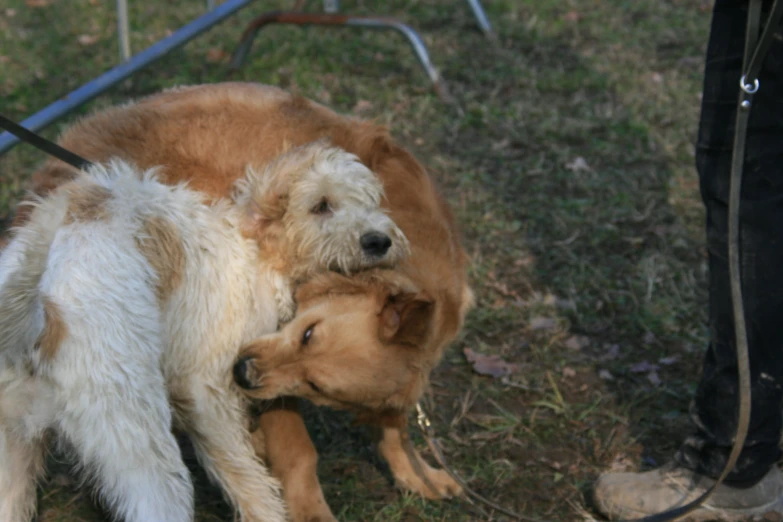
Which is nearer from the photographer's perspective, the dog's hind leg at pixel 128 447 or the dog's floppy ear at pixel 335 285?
the dog's hind leg at pixel 128 447

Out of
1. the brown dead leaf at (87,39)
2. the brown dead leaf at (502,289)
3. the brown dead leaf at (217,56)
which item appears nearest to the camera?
the brown dead leaf at (502,289)

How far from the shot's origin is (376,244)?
9.37ft

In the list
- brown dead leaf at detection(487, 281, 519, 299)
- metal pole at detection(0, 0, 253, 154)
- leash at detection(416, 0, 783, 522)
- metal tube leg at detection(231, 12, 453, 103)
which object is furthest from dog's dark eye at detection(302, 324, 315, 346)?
metal tube leg at detection(231, 12, 453, 103)

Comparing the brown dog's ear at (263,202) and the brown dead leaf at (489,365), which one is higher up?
the brown dog's ear at (263,202)

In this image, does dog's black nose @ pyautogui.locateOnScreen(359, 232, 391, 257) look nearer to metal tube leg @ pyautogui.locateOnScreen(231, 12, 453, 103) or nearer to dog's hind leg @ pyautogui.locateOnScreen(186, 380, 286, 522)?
dog's hind leg @ pyautogui.locateOnScreen(186, 380, 286, 522)

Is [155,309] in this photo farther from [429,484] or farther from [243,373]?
[429,484]

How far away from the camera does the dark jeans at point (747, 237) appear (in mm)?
2734

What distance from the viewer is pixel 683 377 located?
402 centimetres

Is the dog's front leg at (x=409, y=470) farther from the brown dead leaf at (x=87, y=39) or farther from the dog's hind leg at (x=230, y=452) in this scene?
the brown dead leaf at (x=87, y=39)

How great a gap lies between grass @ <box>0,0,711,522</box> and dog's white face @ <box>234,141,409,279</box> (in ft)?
3.09

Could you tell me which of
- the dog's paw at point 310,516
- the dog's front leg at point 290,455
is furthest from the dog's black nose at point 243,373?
the dog's paw at point 310,516

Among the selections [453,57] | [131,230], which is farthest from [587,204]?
[131,230]

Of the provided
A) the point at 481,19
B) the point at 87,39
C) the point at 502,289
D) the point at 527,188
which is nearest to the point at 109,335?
the point at 502,289

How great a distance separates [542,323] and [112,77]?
8.02ft
